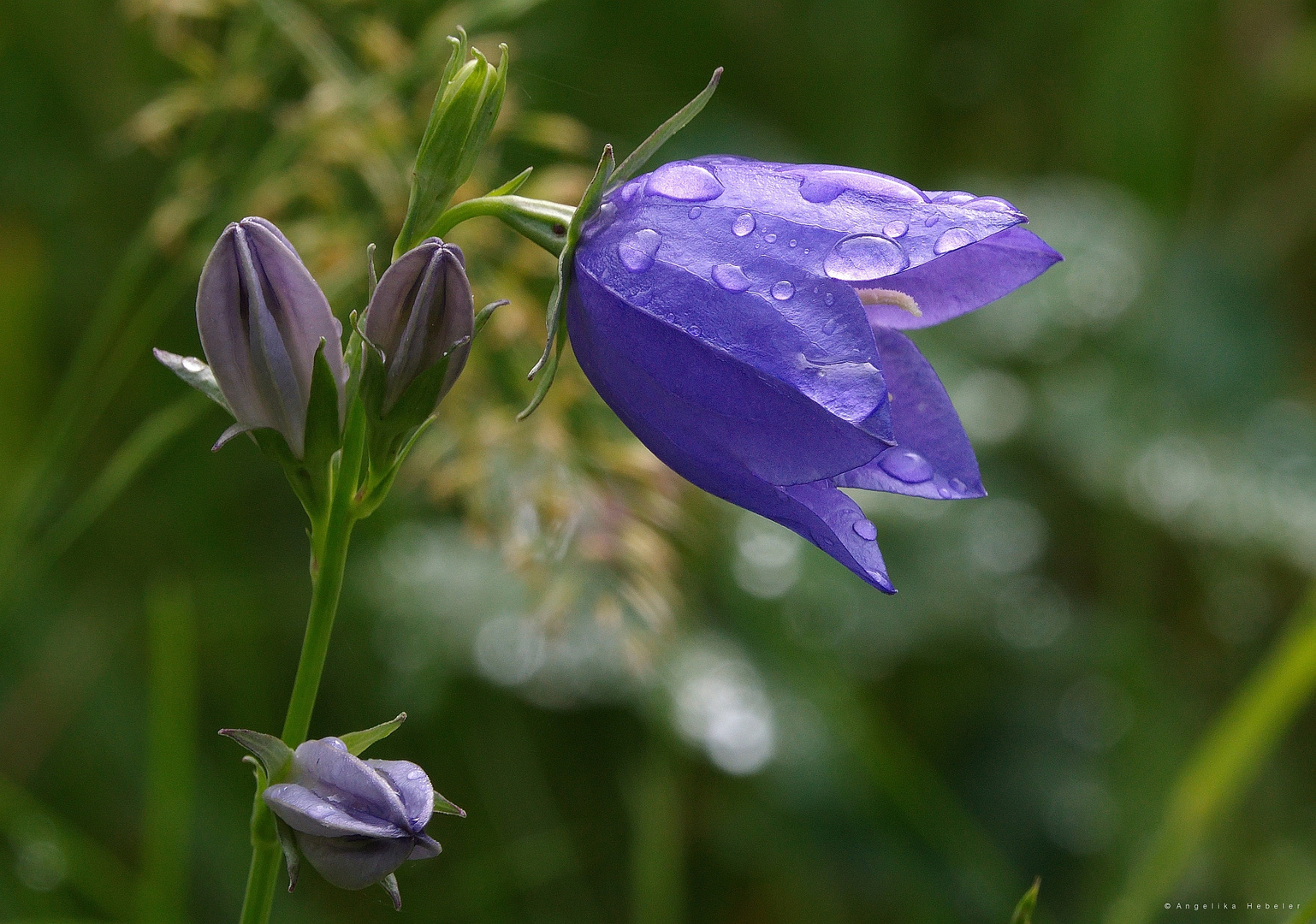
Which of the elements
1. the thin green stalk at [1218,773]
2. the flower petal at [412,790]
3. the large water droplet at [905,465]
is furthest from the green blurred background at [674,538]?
the flower petal at [412,790]

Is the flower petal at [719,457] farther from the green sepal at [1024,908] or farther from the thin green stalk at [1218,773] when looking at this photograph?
the thin green stalk at [1218,773]

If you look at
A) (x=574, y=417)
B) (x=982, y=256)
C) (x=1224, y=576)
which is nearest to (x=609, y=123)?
(x=574, y=417)

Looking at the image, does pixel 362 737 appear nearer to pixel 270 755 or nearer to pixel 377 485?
pixel 270 755

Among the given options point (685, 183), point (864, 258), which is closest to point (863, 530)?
point (864, 258)

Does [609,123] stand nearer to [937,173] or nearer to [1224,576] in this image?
[937,173]

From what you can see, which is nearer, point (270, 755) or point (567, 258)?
point (270, 755)
